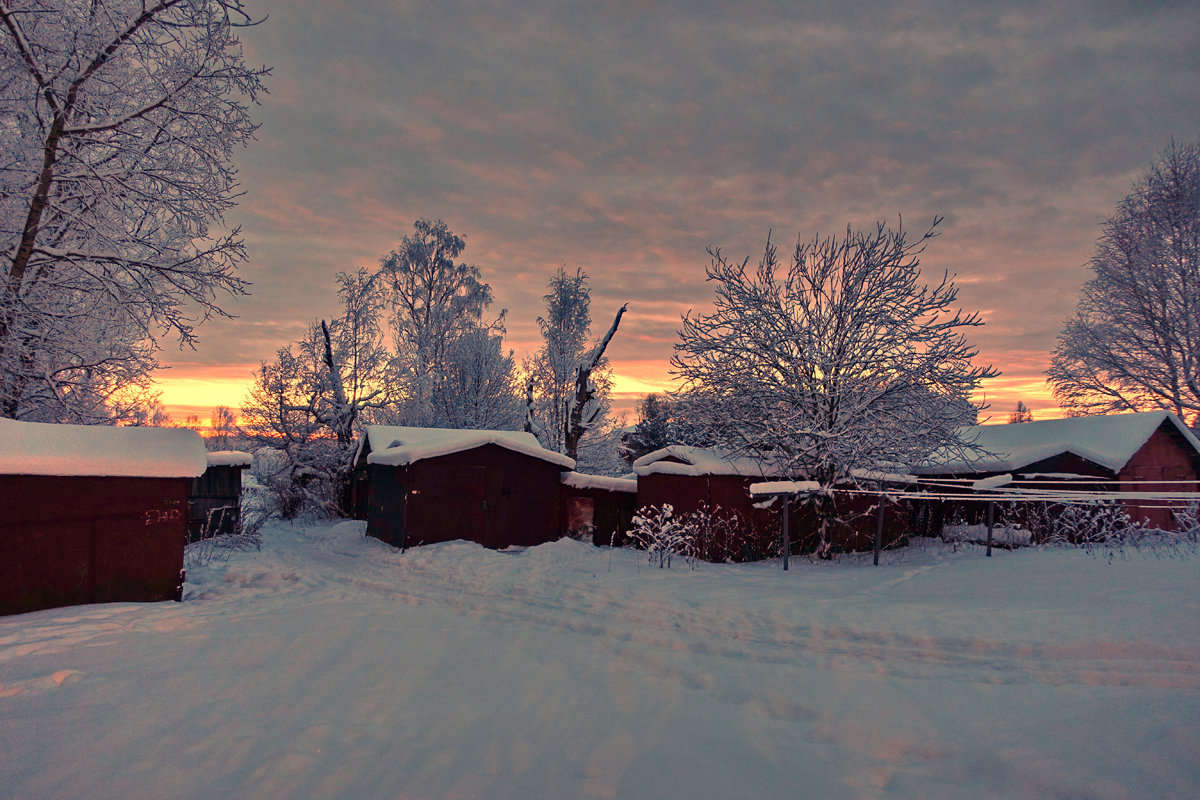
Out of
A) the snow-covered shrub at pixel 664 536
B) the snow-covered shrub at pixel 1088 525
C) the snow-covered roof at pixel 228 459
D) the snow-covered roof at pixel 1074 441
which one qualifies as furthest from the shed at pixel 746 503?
the snow-covered roof at pixel 228 459

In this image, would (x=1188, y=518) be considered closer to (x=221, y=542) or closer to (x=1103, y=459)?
(x=1103, y=459)

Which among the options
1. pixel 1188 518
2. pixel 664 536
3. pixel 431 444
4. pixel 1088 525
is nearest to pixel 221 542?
pixel 431 444

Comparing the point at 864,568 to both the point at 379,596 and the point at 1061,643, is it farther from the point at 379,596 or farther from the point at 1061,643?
the point at 379,596

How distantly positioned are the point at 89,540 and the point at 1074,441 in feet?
79.5

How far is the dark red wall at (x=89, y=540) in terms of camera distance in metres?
8.11

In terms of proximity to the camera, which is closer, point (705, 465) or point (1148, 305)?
point (705, 465)

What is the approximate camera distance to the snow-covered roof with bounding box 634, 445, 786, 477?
14.8m

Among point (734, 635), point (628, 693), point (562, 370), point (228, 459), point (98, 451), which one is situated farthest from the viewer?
point (562, 370)

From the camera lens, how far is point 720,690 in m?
5.68

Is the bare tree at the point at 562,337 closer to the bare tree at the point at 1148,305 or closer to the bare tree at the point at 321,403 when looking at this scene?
the bare tree at the point at 321,403

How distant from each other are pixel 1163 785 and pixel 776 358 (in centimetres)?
1146

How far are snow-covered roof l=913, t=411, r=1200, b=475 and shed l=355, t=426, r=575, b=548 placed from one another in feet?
35.3

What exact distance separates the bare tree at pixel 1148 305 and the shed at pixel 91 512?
27.6m

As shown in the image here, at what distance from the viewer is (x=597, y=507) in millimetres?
18031
